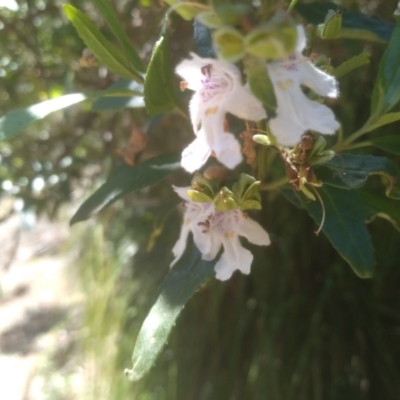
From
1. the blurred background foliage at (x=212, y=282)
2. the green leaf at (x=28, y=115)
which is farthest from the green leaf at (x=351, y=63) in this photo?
the blurred background foliage at (x=212, y=282)

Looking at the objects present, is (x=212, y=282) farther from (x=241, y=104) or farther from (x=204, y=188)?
(x=241, y=104)

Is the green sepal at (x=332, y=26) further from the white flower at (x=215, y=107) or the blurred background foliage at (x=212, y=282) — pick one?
the blurred background foliage at (x=212, y=282)

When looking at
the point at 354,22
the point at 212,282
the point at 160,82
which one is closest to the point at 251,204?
the point at 160,82

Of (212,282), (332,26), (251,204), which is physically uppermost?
(332,26)

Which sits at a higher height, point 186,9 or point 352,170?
point 186,9

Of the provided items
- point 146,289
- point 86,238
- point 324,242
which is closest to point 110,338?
point 146,289
